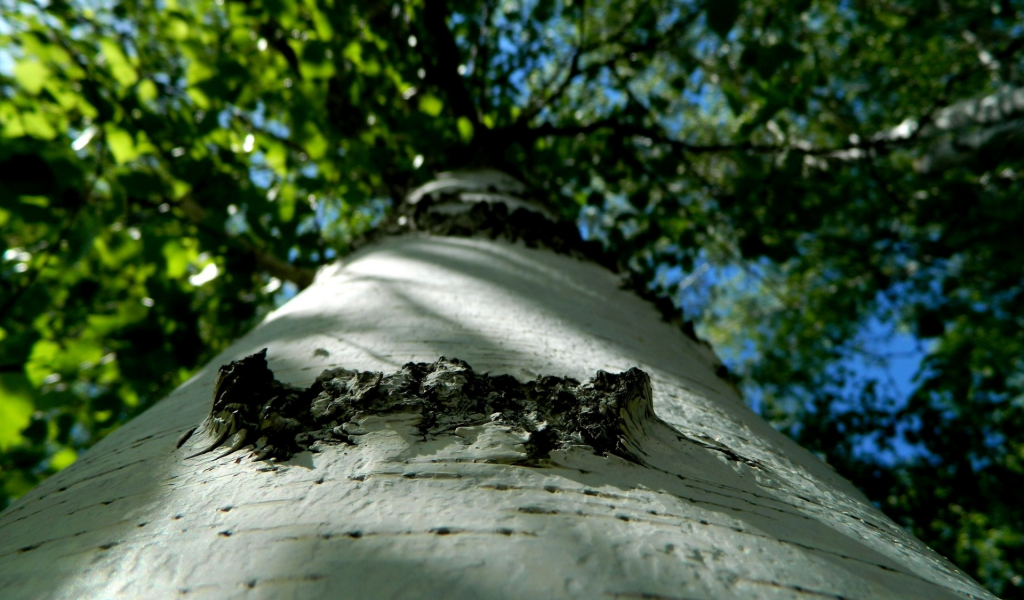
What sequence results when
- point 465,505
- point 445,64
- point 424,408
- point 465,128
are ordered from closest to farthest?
1. point 465,505
2. point 424,408
3. point 465,128
4. point 445,64

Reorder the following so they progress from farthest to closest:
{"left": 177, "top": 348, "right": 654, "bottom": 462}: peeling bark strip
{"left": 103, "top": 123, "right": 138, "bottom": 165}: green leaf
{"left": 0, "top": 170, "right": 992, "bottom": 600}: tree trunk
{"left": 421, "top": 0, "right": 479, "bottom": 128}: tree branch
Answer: {"left": 421, "top": 0, "right": 479, "bottom": 128}: tree branch, {"left": 103, "top": 123, "right": 138, "bottom": 165}: green leaf, {"left": 177, "top": 348, "right": 654, "bottom": 462}: peeling bark strip, {"left": 0, "top": 170, "right": 992, "bottom": 600}: tree trunk

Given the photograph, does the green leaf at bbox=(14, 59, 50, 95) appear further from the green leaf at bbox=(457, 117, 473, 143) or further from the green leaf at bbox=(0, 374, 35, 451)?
the green leaf at bbox=(457, 117, 473, 143)

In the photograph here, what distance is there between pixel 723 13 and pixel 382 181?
7.52 ft

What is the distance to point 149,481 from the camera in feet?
1.77

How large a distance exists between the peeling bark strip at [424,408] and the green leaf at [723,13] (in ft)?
4.51

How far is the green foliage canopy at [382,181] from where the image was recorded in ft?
7.35

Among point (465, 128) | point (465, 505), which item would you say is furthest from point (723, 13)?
point (465, 505)

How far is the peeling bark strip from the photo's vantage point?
1.79 ft

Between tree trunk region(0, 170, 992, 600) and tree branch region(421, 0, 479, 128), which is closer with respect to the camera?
tree trunk region(0, 170, 992, 600)

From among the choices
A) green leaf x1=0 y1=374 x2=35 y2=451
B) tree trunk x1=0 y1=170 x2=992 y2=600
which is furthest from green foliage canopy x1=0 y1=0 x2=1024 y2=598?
tree trunk x1=0 y1=170 x2=992 y2=600

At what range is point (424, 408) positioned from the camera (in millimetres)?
582

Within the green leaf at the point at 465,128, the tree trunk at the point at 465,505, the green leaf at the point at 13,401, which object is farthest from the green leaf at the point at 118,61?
the tree trunk at the point at 465,505

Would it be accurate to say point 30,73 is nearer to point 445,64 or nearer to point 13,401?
point 13,401

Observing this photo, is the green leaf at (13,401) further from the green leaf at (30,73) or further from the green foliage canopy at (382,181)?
the green leaf at (30,73)
